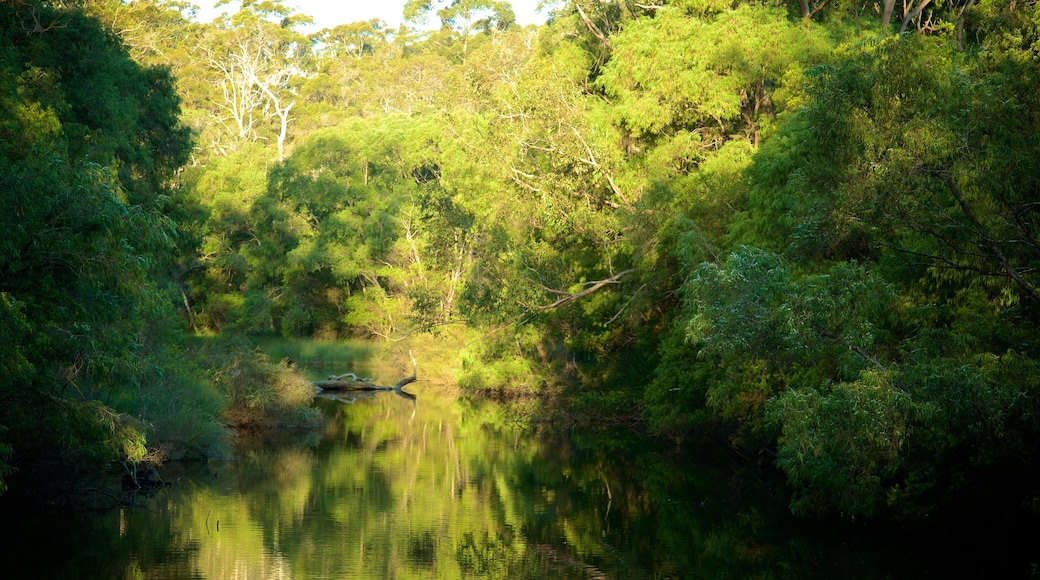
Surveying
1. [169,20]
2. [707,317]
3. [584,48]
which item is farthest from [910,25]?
[169,20]

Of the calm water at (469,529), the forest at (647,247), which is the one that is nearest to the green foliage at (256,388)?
the forest at (647,247)

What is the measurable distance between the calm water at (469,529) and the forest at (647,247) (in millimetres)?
962

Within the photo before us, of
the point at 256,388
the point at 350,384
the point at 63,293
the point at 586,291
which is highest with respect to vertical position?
the point at 63,293

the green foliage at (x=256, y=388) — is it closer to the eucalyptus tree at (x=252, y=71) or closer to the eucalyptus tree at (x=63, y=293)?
the eucalyptus tree at (x=63, y=293)

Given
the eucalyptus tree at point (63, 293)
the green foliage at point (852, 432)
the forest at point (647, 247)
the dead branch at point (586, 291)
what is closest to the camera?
the eucalyptus tree at point (63, 293)

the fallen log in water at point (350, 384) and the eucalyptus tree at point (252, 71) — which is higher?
the eucalyptus tree at point (252, 71)

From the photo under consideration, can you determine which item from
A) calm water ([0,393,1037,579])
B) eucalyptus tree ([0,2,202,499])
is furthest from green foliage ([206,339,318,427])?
eucalyptus tree ([0,2,202,499])

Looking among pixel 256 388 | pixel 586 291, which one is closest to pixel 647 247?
pixel 586 291

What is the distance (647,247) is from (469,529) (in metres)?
11.8

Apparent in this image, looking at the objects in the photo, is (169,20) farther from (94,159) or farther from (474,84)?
(94,159)

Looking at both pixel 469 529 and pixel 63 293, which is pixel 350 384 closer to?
pixel 469 529

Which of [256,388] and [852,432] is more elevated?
[852,432]

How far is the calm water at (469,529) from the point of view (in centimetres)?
1449

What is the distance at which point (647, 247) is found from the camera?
27.4 metres
